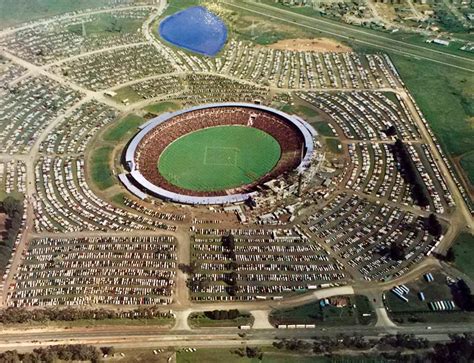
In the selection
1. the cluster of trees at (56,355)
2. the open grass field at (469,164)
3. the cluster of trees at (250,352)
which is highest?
the open grass field at (469,164)

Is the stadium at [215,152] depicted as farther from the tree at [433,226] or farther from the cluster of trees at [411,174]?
the tree at [433,226]

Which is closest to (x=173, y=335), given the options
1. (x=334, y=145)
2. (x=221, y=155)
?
(x=221, y=155)

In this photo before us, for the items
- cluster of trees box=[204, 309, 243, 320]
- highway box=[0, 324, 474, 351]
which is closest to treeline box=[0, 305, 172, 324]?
highway box=[0, 324, 474, 351]

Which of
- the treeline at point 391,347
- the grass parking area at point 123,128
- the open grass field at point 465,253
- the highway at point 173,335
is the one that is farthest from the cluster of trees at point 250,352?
the grass parking area at point 123,128

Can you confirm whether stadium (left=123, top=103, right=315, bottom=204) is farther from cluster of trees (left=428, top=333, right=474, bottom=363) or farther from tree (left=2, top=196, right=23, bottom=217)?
cluster of trees (left=428, top=333, right=474, bottom=363)

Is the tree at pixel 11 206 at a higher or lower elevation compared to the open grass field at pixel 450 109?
lower

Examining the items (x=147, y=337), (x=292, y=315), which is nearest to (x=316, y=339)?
(x=292, y=315)
